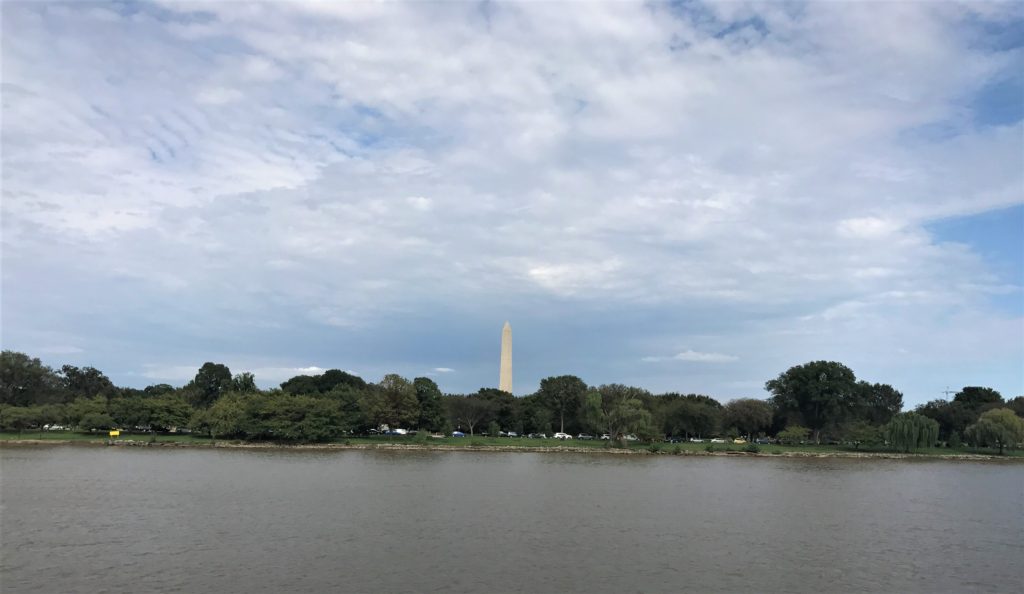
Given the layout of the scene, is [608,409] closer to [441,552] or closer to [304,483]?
[304,483]

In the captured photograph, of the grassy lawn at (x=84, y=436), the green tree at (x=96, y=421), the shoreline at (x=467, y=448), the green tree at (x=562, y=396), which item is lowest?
the shoreline at (x=467, y=448)

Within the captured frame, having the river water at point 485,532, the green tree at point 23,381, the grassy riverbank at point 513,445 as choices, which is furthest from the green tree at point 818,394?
the green tree at point 23,381

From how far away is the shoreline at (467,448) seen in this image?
292 feet

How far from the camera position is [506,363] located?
137 metres

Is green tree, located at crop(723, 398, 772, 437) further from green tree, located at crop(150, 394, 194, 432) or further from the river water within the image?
green tree, located at crop(150, 394, 194, 432)

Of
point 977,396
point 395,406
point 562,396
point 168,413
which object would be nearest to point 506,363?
point 562,396

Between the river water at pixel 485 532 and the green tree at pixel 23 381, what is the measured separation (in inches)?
2322

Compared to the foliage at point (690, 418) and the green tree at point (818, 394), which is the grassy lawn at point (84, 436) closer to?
the foliage at point (690, 418)

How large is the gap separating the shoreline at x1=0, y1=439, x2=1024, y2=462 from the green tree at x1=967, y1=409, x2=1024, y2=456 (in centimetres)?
247

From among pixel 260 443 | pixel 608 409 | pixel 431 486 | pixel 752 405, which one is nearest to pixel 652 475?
pixel 431 486

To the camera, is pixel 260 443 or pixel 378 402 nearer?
pixel 260 443

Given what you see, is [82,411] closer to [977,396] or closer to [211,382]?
[211,382]

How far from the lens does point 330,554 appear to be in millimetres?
26031

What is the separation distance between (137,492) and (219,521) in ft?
42.3
